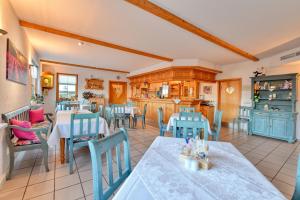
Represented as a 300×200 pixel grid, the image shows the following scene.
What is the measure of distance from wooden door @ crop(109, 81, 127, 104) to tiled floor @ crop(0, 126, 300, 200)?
5291mm

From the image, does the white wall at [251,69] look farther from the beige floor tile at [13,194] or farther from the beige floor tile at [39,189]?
the beige floor tile at [13,194]

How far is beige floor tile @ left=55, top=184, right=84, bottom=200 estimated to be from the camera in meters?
1.70

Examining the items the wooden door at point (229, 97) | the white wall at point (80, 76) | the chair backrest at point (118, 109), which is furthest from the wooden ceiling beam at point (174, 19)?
the white wall at point (80, 76)

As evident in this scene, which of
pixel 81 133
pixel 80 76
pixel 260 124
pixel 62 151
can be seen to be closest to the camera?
pixel 81 133

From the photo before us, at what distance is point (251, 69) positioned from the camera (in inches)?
201

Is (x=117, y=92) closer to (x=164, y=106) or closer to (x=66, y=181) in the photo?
(x=164, y=106)

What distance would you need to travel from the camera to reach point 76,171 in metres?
2.26

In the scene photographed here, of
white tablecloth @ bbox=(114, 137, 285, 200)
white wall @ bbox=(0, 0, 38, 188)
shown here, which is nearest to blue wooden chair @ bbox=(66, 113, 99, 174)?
white wall @ bbox=(0, 0, 38, 188)

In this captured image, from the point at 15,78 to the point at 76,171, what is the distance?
204cm

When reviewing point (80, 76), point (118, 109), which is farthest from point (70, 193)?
point (80, 76)

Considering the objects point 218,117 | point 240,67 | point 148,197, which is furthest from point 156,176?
point 240,67

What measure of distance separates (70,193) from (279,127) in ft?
17.1

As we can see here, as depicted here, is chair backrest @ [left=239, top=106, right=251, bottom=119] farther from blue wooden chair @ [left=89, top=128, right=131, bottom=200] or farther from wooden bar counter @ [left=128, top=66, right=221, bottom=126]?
blue wooden chair @ [left=89, top=128, right=131, bottom=200]

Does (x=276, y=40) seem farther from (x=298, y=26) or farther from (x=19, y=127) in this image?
(x=19, y=127)
